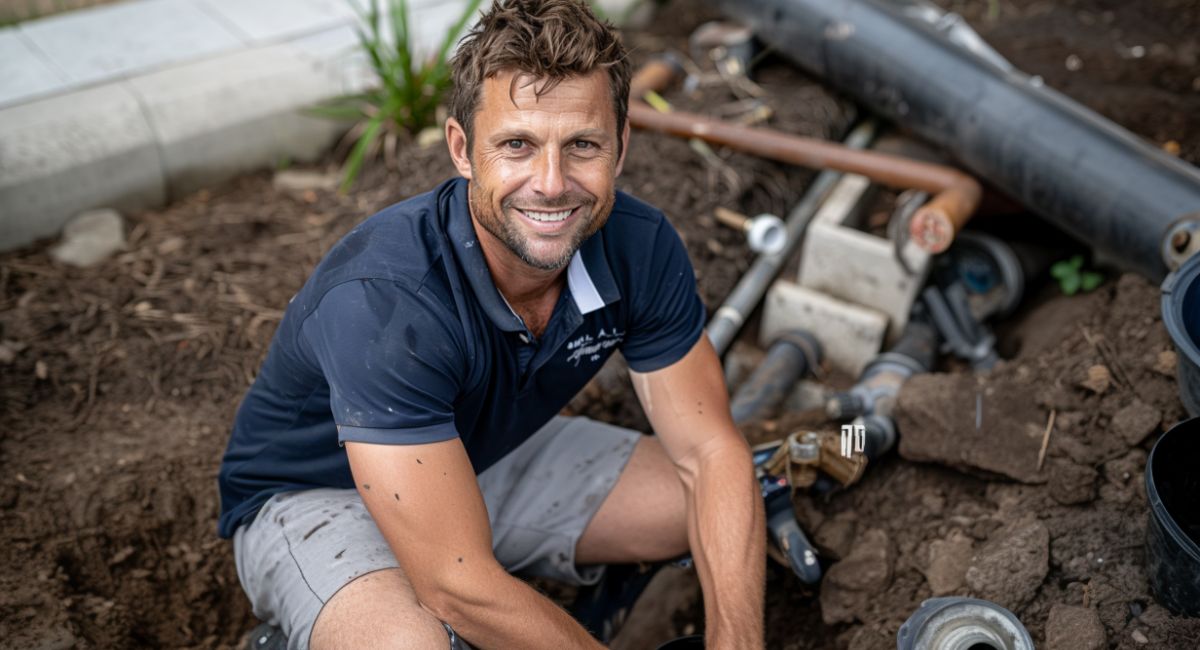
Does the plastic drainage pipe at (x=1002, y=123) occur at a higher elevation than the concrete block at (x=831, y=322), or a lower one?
higher

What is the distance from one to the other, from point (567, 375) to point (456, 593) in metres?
0.62

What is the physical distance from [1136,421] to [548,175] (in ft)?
5.73

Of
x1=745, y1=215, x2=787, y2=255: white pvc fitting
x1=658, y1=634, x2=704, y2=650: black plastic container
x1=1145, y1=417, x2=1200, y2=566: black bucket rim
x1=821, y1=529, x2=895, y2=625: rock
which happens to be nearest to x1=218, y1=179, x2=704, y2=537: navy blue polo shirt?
x1=658, y1=634, x2=704, y2=650: black plastic container

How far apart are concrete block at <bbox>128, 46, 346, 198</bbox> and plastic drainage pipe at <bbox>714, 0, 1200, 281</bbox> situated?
2.03 metres

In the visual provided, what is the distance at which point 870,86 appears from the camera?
13.6 ft

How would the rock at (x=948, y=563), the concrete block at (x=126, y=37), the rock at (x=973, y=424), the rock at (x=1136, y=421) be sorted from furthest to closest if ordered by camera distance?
the concrete block at (x=126, y=37)
the rock at (x=973, y=424)
the rock at (x=1136, y=421)
the rock at (x=948, y=563)

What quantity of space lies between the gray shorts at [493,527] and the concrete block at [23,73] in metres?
2.50

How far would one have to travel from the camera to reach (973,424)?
285 centimetres

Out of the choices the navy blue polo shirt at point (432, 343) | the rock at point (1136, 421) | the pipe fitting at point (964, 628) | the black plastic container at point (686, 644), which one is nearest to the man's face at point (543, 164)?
the navy blue polo shirt at point (432, 343)

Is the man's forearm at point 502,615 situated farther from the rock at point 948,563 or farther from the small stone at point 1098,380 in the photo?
the small stone at point 1098,380

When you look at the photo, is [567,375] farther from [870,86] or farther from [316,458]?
[870,86]

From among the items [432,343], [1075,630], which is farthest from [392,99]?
[1075,630]

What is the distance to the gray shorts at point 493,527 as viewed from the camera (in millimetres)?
2227

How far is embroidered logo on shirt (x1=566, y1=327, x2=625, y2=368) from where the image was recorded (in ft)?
7.68
